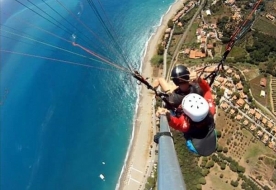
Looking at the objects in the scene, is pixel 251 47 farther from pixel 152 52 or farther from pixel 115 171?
pixel 115 171

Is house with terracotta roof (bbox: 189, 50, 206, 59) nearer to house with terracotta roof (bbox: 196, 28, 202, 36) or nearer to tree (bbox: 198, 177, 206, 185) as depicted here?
house with terracotta roof (bbox: 196, 28, 202, 36)

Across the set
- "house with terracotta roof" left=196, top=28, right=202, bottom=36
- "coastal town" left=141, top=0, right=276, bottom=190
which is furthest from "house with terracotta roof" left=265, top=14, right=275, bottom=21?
"house with terracotta roof" left=196, top=28, right=202, bottom=36

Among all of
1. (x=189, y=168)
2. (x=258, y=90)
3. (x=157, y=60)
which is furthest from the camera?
(x=157, y=60)

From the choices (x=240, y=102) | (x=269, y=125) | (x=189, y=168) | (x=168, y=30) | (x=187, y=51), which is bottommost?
(x=269, y=125)

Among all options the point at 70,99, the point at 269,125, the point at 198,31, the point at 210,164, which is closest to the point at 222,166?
the point at 210,164

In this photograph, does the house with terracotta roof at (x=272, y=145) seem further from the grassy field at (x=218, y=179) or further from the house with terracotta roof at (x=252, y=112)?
the grassy field at (x=218, y=179)

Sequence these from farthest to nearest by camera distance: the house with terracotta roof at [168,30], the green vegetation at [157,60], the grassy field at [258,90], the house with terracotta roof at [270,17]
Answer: the house with terracotta roof at [168,30], the house with terracotta roof at [270,17], the green vegetation at [157,60], the grassy field at [258,90]

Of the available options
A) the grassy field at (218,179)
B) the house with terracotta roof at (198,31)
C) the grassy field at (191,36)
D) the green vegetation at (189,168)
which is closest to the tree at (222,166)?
the grassy field at (218,179)

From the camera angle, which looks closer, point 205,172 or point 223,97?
point 205,172

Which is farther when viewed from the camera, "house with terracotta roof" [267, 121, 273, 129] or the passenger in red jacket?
"house with terracotta roof" [267, 121, 273, 129]

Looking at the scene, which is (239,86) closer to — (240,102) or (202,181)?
(240,102)
